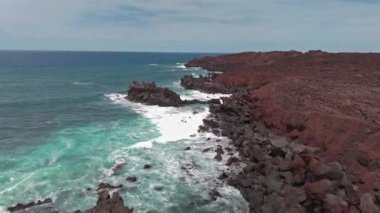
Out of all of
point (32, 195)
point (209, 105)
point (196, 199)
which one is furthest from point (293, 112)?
point (32, 195)

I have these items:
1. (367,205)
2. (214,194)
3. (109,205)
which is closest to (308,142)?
(214,194)

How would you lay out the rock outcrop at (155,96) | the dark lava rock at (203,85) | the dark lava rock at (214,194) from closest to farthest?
the dark lava rock at (214,194) → the rock outcrop at (155,96) → the dark lava rock at (203,85)

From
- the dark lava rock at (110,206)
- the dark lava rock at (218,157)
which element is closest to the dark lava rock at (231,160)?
the dark lava rock at (218,157)

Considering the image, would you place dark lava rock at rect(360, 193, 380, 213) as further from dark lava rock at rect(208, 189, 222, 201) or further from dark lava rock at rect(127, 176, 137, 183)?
dark lava rock at rect(127, 176, 137, 183)

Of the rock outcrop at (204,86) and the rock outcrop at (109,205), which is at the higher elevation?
the rock outcrop at (204,86)

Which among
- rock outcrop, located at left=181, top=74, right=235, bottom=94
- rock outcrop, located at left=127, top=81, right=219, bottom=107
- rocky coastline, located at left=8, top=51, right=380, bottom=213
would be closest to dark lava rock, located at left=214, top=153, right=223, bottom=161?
rocky coastline, located at left=8, top=51, right=380, bottom=213

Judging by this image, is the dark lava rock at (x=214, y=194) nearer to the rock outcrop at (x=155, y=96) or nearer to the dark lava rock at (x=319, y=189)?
the dark lava rock at (x=319, y=189)

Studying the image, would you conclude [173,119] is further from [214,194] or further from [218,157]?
[214,194]
